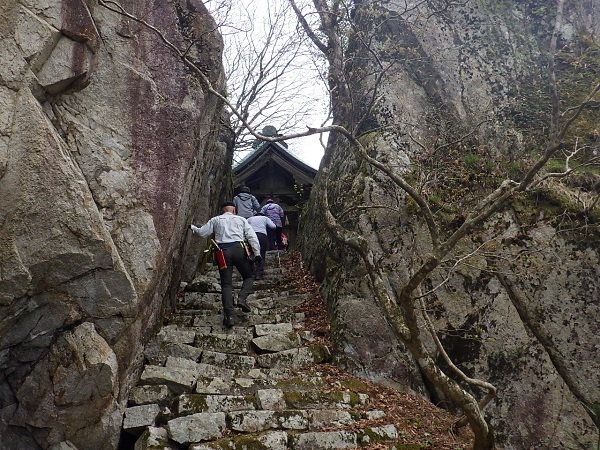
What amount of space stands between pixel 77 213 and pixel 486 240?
659 centimetres

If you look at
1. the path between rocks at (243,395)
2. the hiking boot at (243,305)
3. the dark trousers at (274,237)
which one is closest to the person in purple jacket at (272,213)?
the dark trousers at (274,237)

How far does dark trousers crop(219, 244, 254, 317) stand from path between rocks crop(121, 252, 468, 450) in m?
0.42

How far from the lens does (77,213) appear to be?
17.5ft

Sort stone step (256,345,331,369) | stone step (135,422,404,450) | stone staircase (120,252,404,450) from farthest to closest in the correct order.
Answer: stone step (256,345,331,369) → stone staircase (120,252,404,450) → stone step (135,422,404,450)

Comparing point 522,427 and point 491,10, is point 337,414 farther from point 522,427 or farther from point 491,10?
point 491,10

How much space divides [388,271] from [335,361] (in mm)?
1841

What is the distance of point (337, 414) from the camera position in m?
5.73

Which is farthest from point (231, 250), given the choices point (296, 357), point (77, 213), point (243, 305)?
point (77, 213)

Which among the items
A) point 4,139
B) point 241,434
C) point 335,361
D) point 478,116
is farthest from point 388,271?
point 4,139

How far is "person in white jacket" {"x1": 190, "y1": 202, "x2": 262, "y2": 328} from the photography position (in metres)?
7.71

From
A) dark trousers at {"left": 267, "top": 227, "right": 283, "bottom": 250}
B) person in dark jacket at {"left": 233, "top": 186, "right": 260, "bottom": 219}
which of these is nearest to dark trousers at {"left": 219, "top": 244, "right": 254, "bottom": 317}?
dark trousers at {"left": 267, "top": 227, "right": 283, "bottom": 250}

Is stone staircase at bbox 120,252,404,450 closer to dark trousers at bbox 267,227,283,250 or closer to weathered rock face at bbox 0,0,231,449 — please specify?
weathered rock face at bbox 0,0,231,449

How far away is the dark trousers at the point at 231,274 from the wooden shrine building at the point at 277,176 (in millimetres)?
8387

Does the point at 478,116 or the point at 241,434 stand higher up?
the point at 478,116
